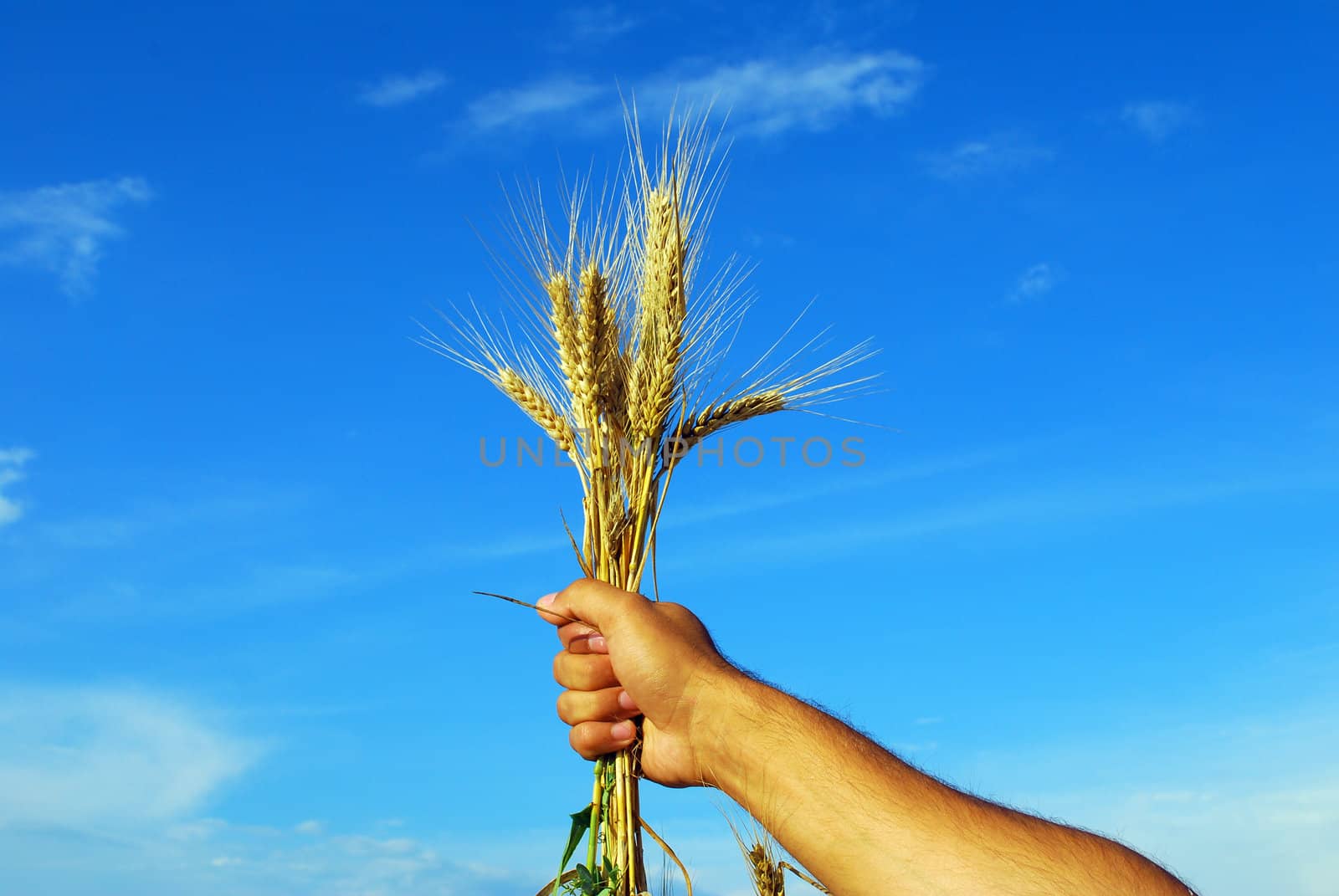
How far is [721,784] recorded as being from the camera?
103 inches

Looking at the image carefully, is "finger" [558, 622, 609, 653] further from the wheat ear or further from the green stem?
the wheat ear

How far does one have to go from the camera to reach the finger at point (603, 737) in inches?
110

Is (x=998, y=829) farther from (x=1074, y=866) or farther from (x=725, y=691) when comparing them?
(x=725, y=691)

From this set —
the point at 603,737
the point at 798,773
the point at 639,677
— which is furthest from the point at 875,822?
the point at 603,737

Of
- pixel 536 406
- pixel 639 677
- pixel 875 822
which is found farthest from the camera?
pixel 536 406

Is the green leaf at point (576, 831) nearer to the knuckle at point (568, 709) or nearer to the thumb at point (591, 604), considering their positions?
the knuckle at point (568, 709)

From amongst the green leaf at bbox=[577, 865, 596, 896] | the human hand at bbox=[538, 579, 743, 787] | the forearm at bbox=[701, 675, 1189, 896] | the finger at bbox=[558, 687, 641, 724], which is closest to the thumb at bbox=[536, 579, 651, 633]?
the human hand at bbox=[538, 579, 743, 787]

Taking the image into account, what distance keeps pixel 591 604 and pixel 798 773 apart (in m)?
0.76

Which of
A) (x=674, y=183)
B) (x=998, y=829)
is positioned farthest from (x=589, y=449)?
(x=998, y=829)

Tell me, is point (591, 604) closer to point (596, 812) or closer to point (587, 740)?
point (587, 740)

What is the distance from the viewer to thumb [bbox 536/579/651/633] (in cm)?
273

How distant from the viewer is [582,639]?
9.41ft

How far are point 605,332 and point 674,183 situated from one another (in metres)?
0.65

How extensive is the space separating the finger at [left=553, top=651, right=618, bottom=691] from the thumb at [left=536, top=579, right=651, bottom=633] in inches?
3.5
